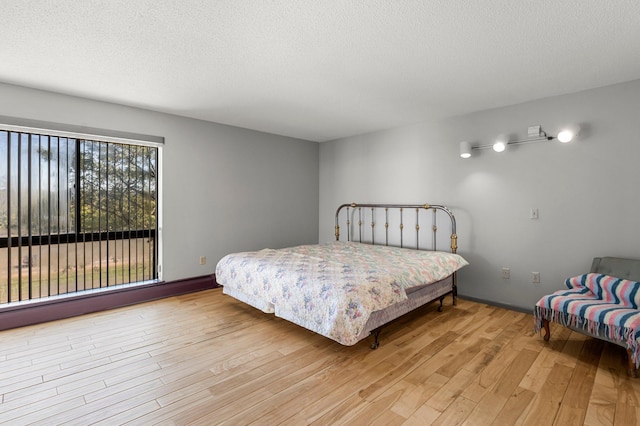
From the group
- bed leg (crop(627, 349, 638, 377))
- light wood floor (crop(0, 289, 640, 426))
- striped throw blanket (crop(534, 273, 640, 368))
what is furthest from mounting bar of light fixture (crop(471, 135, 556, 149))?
bed leg (crop(627, 349, 638, 377))

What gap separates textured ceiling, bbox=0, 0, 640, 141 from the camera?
6.02 ft

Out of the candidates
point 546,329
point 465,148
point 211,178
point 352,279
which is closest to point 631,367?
point 546,329

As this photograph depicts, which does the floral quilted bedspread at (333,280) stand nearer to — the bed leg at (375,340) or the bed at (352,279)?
the bed at (352,279)

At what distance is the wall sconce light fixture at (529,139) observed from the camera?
3074 mm

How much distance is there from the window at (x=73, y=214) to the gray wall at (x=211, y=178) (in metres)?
0.25

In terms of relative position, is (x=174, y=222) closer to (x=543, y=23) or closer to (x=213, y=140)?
(x=213, y=140)

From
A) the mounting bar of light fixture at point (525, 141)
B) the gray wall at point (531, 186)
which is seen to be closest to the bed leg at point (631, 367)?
the gray wall at point (531, 186)

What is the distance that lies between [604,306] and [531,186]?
1.45 metres

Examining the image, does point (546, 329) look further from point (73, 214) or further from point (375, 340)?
point (73, 214)

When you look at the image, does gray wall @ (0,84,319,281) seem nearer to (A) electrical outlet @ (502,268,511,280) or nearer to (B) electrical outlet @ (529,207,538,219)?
(A) electrical outlet @ (502,268,511,280)

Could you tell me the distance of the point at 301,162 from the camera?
5512 millimetres

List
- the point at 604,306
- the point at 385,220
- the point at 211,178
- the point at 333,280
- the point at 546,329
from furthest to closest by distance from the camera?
1. the point at 385,220
2. the point at 211,178
3. the point at 546,329
4. the point at 333,280
5. the point at 604,306

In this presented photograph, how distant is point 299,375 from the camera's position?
2.22 meters

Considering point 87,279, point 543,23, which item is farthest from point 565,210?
point 87,279
